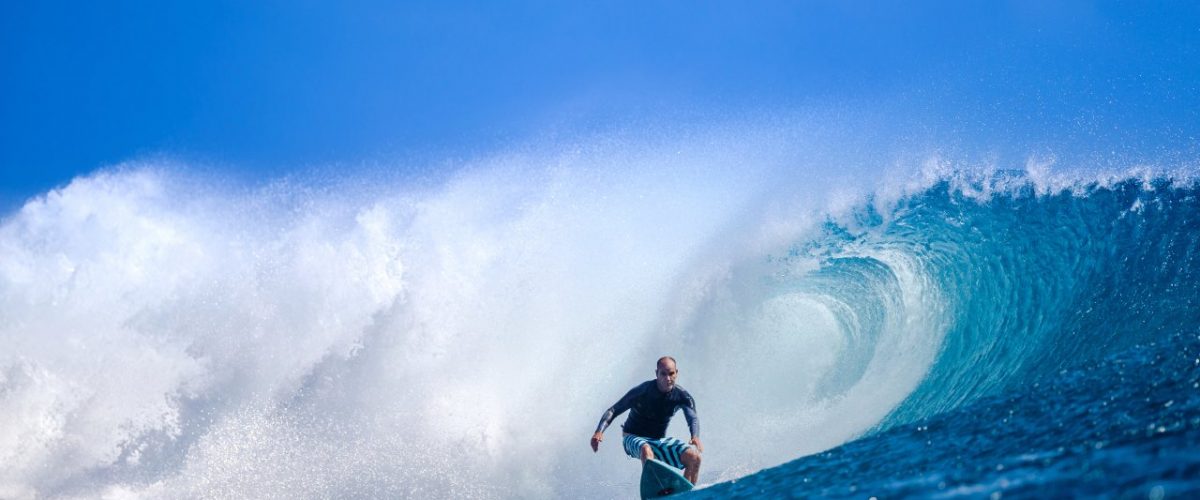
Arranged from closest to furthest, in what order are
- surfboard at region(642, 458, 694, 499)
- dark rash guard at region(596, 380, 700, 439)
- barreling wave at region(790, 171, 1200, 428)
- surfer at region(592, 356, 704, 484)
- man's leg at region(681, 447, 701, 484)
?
surfboard at region(642, 458, 694, 499), man's leg at region(681, 447, 701, 484), surfer at region(592, 356, 704, 484), dark rash guard at region(596, 380, 700, 439), barreling wave at region(790, 171, 1200, 428)

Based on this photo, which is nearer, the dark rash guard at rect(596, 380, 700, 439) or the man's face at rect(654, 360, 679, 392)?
the man's face at rect(654, 360, 679, 392)

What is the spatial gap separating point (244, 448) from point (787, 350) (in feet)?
39.6

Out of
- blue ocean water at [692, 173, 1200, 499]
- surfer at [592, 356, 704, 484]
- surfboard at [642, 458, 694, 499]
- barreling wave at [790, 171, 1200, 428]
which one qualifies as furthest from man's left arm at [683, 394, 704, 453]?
barreling wave at [790, 171, 1200, 428]

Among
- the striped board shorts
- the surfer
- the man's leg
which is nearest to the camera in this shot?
the man's leg

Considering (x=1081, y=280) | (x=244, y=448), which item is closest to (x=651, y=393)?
(x=1081, y=280)

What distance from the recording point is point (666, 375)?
276 inches

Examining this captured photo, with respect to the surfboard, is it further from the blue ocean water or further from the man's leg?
the blue ocean water

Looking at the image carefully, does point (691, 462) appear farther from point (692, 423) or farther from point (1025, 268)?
point (1025, 268)

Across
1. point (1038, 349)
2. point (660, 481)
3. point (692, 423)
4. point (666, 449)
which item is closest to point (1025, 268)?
point (1038, 349)

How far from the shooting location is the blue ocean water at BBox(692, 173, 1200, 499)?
265cm

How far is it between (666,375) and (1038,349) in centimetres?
525

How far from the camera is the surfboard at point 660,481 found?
18.8 ft

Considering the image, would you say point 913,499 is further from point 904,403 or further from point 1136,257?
point 1136,257

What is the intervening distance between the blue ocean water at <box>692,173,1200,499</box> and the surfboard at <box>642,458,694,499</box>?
1245 millimetres
